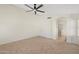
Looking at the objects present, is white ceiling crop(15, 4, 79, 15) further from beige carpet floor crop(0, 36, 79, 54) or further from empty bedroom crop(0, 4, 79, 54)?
beige carpet floor crop(0, 36, 79, 54)

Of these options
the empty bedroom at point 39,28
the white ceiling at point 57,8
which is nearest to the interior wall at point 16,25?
the empty bedroom at point 39,28

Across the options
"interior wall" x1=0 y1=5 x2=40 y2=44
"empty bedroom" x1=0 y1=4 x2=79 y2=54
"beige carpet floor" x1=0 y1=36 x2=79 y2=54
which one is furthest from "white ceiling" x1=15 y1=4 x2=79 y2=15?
"beige carpet floor" x1=0 y1=36 x2=79 y2=54

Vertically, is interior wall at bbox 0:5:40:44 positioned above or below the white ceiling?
below

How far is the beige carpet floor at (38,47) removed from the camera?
1446 millimetres

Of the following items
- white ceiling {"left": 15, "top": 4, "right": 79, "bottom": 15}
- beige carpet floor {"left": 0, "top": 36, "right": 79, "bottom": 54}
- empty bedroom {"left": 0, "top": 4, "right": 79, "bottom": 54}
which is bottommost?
beige carpet floor {"left": 0, "top": 36, "right": 79, "bottom": 54}

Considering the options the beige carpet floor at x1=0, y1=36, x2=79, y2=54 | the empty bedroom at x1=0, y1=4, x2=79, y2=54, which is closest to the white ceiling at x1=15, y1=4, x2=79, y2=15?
the empty bedroom at x1=0, y1=4, x2=79, y2=54

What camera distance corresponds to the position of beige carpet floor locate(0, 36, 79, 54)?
56.9 inches

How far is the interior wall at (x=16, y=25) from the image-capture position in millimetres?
1456

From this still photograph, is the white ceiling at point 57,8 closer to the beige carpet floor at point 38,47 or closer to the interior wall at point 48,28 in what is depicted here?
the interior wall at point 48,28

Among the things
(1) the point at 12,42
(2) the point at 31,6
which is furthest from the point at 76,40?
(1) the point at 12,42

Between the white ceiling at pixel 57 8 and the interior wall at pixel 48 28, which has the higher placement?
the white ceiling at pixel 57 8

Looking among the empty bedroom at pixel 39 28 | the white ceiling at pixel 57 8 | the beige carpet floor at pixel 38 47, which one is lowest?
the beige carpet floor at pixel 38 47

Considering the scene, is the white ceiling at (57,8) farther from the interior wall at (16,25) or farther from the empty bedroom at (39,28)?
the interior wall at (16,25)
